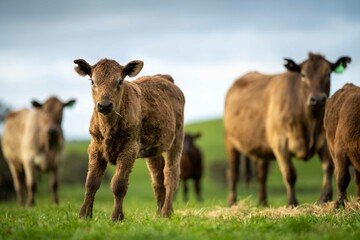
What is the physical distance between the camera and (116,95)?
830cm

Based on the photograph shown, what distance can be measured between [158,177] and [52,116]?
28.8 feet

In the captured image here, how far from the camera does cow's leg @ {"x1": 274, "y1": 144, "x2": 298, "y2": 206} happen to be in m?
13.6

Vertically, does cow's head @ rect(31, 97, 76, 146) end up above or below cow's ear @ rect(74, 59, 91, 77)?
below

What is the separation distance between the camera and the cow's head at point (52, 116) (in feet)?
59.1

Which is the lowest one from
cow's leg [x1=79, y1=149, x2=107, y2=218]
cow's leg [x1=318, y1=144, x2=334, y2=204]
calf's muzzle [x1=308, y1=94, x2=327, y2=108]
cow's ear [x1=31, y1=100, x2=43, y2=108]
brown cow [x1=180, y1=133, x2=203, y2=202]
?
brown cow [x1=180, y1=133, x2=203, y2=202]

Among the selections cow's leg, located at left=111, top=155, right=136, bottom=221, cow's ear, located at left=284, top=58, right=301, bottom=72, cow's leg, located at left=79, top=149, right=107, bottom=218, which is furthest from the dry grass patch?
cow's ear, located at left=284, top=58, right=301, bottom=72

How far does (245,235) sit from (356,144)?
154 inches

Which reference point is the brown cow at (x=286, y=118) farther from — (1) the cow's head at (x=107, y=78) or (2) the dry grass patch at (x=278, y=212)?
(1) the cow's head at (x=107, y=78)

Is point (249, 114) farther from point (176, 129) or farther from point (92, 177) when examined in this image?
point (92, 177)

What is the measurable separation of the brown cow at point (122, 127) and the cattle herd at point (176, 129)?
0.04 feet

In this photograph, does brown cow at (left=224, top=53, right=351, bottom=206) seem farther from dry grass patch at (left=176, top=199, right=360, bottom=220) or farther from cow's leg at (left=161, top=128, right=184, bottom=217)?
cow's leg at (left=161, top=128, right=184, bottom=217)

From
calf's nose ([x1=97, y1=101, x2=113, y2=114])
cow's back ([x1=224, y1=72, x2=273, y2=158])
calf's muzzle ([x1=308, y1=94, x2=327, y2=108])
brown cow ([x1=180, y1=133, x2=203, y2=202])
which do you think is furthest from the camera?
brown cow ([x1=180, y1=133, x2=203, y2=202])

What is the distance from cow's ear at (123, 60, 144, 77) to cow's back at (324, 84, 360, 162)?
11.1 ft

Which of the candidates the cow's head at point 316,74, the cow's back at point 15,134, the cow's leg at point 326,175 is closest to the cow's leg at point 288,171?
the cow's leg at point 326,175
